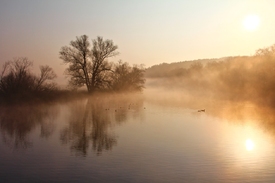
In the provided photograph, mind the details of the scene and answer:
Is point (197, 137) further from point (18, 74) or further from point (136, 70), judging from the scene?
point (136, 70)

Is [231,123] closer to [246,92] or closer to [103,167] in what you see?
[103,167]

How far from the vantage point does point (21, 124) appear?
21.1 metres

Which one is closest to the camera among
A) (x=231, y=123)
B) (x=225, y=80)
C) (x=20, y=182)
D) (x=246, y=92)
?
(x=20, y=182)

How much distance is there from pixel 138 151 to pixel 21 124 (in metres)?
10.8

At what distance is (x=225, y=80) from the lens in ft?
167

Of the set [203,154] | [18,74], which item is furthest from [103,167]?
[18,74]

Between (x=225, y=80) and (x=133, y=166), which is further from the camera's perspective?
(x=225, y=80)

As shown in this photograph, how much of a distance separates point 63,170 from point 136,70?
154 feet

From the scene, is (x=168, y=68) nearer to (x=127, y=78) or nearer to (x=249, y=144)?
(x=127, y=78)

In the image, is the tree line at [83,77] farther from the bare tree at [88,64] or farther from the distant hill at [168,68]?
the distant hill at [168,68]

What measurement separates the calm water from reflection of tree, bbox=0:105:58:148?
0.05 meters

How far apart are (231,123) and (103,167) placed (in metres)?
12.9

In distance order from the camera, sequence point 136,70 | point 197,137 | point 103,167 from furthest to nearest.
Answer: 1. point 136,70
2. point 197,137
3. point 103,167

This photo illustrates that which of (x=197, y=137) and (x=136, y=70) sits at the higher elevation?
(x=136, y=70)
